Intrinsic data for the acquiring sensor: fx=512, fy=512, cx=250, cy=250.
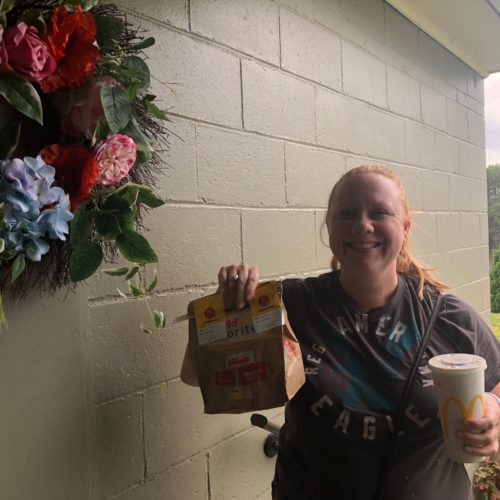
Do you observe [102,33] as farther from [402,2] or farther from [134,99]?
[402,2]

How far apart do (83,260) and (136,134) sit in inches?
11.2

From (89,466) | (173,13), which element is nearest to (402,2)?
(173,13)

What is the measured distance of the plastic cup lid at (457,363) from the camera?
1120 mm

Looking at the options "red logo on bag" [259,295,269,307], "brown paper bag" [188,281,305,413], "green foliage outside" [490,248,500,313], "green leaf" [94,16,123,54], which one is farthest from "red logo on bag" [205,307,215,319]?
"green foliage outside" [490,248,500,313]

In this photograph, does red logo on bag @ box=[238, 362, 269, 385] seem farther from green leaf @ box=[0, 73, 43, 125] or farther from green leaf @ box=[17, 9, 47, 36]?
green leaf @ box=[17, 9, 47, 36]

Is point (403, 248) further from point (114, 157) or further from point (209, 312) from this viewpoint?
point (114, 157)

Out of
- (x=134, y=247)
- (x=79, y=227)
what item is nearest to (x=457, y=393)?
(x=134, y=247)

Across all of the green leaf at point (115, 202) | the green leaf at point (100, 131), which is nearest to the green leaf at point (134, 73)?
the green leaf at point (100, 131)

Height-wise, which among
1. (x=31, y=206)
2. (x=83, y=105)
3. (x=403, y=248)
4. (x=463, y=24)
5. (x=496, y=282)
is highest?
(x=463, y=24)

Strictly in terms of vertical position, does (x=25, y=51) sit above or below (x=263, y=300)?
above

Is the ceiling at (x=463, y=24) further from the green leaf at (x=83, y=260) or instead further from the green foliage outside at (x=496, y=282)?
the green foliage outside at (x=496, y=282)

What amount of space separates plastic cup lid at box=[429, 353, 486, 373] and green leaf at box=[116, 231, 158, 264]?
0.67 meters

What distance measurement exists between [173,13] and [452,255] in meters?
2.50

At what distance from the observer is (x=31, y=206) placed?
0.88 meters
